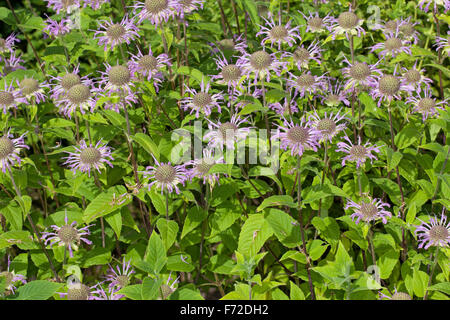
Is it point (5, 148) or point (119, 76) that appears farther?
point (119, 76)

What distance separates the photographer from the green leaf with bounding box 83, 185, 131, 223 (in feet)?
6.68

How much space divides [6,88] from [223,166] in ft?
3.89

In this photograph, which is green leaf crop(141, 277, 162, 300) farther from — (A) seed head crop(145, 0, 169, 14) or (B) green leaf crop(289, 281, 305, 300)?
(A) seed head crop(145, 0, 169, 14)

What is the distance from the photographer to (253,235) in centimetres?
204

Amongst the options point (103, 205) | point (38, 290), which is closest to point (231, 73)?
point (103, 205)

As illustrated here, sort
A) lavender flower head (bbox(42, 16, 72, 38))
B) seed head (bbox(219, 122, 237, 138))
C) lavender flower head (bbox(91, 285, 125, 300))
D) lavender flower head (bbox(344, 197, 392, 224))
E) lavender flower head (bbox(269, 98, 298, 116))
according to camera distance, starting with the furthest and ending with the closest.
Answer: lavender flower head (bbox(42, 16, 72, 38)) < lavender flower head (bbox(269, 98, 298, 116)) < seed head (bbox(219, 122, 237, 138)) < lavender flower head (bbox(344, 197, 392, 224)) < lavender flower head (bbox(91, 285, 125, 300))

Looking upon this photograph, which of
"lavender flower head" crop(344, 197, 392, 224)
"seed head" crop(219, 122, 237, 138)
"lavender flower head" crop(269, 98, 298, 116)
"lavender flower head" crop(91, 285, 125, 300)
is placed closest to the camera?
"lavender flower head" crop(91, 285, 125, 300)

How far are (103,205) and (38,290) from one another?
42 centimetres

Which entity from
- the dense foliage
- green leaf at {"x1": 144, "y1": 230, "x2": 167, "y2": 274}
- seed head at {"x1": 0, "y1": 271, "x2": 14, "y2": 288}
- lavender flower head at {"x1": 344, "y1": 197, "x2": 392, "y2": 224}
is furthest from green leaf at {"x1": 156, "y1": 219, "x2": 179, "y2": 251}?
lavender flower head at {"x1": 344, "y1": 197, "x2": 392, "y2": 224}

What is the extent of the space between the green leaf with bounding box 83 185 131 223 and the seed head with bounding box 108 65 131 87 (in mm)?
479

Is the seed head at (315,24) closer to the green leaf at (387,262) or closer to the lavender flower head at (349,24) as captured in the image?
the lavender flower head at (349,24)

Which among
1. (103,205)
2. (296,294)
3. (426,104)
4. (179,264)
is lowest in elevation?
(296,294)

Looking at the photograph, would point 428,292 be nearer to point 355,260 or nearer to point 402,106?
point 355,260

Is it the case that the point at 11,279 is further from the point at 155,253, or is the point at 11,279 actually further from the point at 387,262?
the point at 387,262
